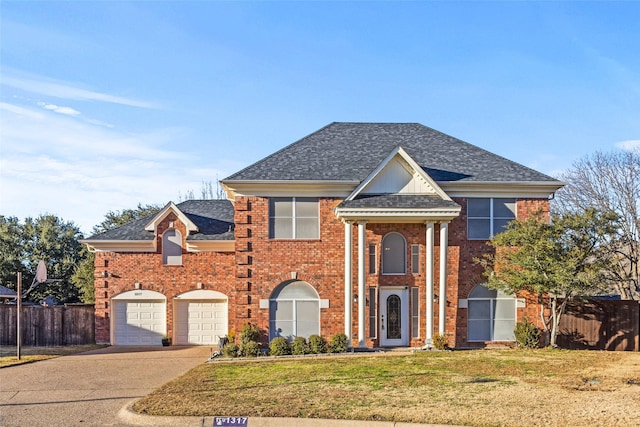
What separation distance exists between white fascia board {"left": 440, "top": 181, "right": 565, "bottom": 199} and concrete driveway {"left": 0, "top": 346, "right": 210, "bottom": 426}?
35.7 feet

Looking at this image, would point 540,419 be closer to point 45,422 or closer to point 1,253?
point 45,422

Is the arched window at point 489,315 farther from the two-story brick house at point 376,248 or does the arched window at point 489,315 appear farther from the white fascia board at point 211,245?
the white fascia board at point 211,245

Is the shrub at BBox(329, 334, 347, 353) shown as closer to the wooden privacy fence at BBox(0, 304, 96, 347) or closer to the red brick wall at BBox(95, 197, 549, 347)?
the red brick wall at BBox(95, 197, 549, 347)

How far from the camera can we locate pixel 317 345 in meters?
21.0

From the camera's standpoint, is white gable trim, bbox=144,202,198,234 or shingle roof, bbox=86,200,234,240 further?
shingle roof, bbox=86,200,234,240

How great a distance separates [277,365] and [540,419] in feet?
29.5

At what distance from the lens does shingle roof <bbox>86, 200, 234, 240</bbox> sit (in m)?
25.7

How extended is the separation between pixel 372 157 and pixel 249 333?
27.3 feet

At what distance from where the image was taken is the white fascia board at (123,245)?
25562 mm

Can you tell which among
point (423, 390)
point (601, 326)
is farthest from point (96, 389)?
point (601, 326)

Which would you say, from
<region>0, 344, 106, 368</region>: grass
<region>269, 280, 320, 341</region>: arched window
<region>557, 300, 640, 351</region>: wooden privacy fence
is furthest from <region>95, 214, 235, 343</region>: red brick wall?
<region>557, 300, 640, 351</region>: wooden privacy fence

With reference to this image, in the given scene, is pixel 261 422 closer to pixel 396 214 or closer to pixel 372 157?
pixel 396 214

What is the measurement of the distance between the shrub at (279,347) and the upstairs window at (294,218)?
12.6 ft

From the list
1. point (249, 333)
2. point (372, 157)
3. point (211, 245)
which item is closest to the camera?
point (249, 333)
